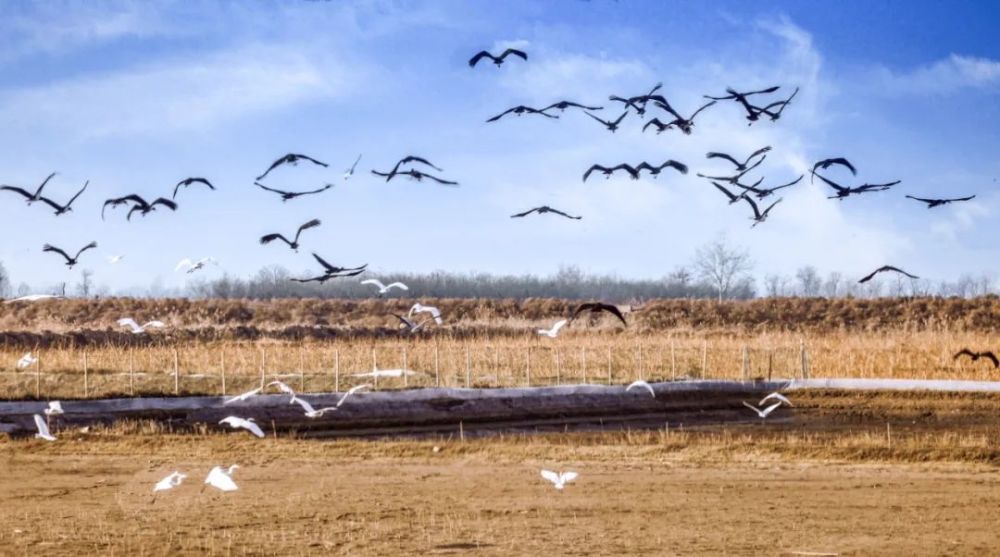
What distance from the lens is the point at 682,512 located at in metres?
16.5

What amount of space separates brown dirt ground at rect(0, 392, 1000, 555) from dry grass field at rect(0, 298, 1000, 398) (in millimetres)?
8672

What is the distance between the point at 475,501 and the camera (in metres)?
17.4

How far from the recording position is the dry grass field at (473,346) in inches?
1336

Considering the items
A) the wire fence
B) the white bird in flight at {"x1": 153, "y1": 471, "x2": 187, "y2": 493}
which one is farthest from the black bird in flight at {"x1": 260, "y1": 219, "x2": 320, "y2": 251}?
the wire fence

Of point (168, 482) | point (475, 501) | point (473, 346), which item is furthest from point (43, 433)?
point (473, 346)

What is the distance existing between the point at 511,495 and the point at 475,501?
2.09 feet

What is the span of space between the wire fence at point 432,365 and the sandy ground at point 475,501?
7.97 metres

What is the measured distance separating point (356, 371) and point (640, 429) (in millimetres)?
10729

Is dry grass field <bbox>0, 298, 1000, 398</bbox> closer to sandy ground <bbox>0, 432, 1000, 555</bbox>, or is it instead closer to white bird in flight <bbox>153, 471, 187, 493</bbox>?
sandy ground <bbox>0, 432, 1000, 555</bbox>

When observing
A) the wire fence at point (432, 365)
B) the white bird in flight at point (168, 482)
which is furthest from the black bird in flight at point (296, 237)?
the wire fence at point (432, 365)

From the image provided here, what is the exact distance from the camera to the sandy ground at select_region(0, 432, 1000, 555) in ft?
47.4

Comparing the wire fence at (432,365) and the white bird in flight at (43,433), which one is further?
the wire fence at (432,365)

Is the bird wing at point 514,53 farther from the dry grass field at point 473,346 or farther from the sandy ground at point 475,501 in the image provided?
the dry grass field at point 473,346

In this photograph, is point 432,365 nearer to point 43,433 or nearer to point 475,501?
point 43,433
